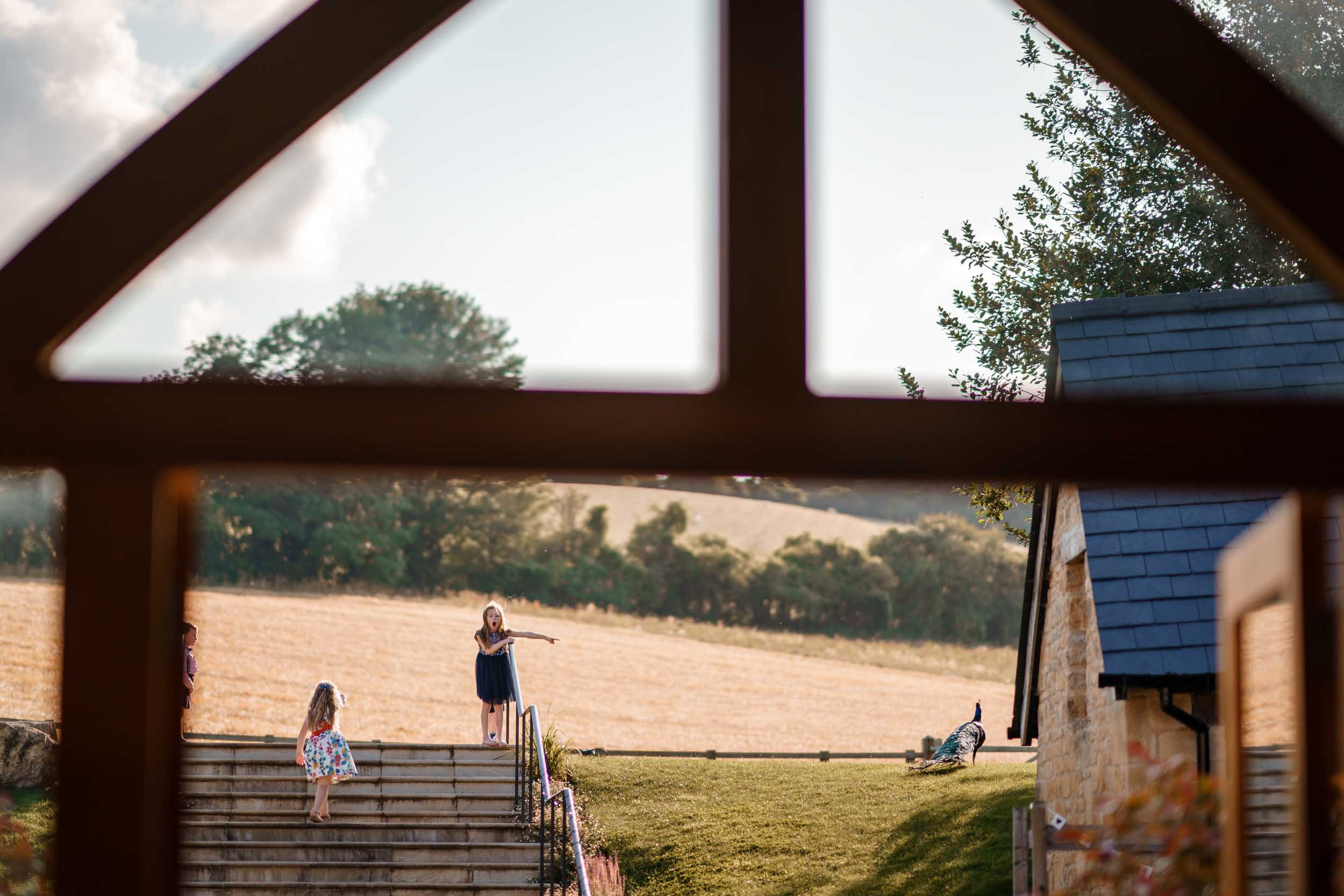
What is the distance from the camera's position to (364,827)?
34.1ft

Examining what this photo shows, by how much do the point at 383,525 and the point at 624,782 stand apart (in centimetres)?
2060

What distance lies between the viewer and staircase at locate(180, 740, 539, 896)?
984 centimetres

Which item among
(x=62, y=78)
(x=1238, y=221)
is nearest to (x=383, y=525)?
(x=1238, y=221)

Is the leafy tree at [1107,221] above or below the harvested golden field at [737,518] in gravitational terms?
above

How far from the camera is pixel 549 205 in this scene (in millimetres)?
4051

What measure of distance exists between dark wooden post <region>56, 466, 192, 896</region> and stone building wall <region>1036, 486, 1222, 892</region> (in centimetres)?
607

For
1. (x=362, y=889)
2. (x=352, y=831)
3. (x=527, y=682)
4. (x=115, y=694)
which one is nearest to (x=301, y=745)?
(x=352, y=831)

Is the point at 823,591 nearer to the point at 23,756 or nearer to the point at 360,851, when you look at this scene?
the point at 23,756

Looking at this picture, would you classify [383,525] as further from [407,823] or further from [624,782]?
[407,823]

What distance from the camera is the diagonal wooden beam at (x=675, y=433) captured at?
8.85ft

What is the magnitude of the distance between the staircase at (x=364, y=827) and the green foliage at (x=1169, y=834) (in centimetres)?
657

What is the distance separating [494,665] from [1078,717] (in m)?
4.97

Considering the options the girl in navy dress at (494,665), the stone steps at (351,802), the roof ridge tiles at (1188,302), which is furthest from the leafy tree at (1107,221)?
the stone steps at (351,802)

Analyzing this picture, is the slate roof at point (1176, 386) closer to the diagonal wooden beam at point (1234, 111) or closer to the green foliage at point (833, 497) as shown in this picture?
the diagonal wooden beam at point (1234, 111)
